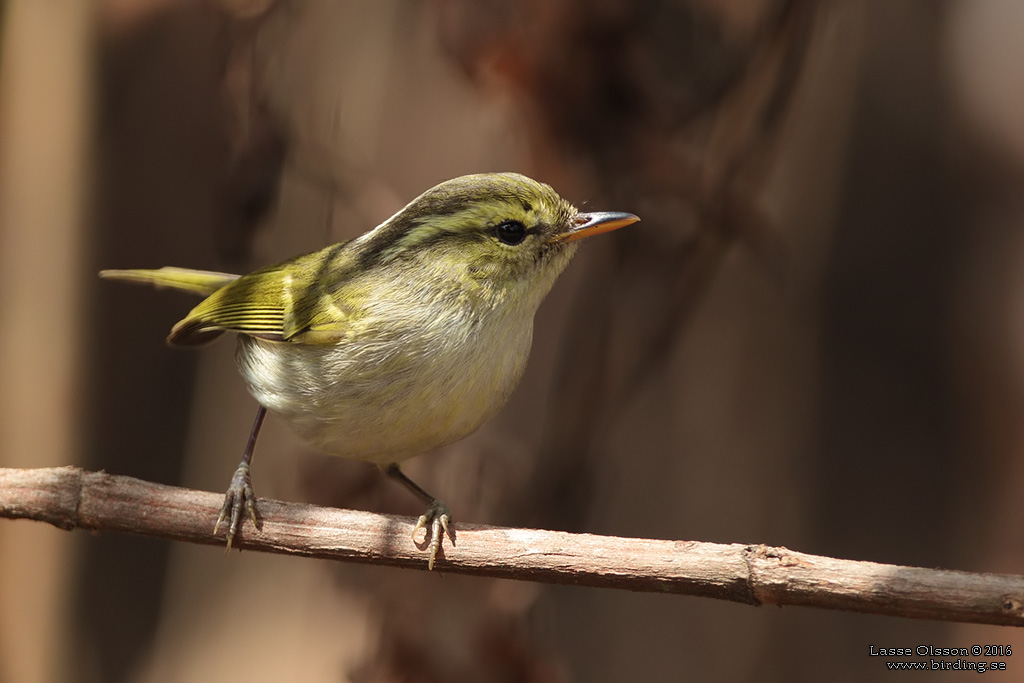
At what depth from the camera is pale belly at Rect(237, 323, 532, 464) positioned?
9.60ft

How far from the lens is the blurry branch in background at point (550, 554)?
2125 mm

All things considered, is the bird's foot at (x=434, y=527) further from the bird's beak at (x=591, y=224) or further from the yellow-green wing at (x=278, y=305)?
the bird's beak at (x=591, y=224)

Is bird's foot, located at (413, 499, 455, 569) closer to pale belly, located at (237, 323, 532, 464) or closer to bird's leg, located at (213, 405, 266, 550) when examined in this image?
pale belly, located at (237, 323, 532, 464)

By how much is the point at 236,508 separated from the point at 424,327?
79 cm

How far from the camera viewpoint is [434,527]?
9.23 ft

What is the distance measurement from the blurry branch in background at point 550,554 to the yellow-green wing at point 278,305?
2.27 feet

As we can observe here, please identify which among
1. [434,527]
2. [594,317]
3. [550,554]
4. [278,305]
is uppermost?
[594,317]

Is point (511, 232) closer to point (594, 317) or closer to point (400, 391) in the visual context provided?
point (400, 391)

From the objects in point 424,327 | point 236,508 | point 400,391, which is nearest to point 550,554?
point 400,391

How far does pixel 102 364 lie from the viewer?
5.04 metres

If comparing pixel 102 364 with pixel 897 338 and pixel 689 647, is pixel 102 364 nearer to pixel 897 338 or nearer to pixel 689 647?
pixel 689 647

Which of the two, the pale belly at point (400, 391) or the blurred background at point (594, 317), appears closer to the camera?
the pale belly at point (400, 391)

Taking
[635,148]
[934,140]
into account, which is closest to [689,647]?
[635,148]

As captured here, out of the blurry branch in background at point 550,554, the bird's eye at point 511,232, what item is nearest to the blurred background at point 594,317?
the bird's eye at point 511,232
